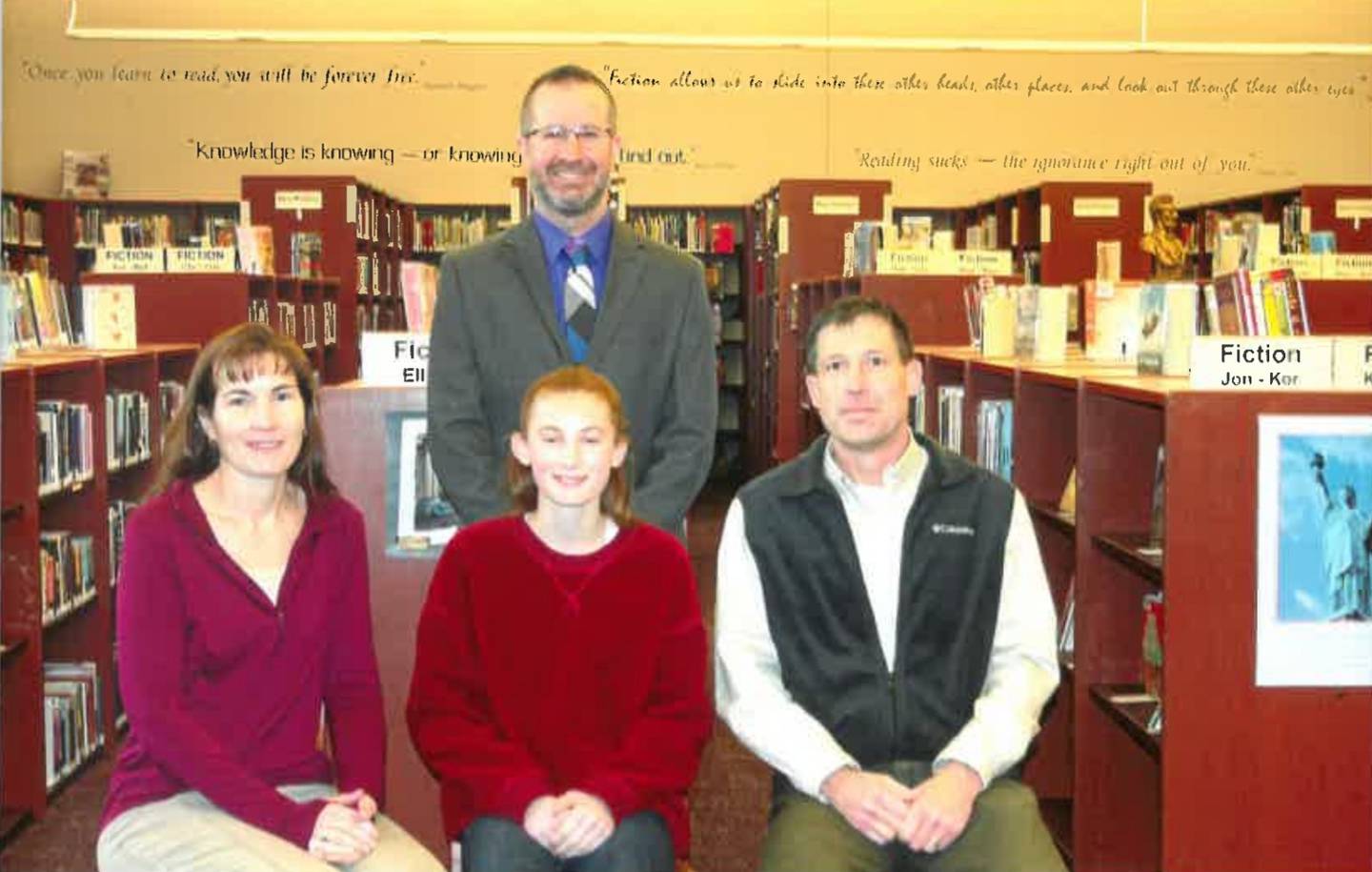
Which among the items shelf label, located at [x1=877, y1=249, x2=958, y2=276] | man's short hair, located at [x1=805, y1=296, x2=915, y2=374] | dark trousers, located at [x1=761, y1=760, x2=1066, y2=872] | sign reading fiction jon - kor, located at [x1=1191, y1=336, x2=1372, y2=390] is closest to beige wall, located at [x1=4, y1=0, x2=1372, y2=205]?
shelf label, located at [x1=877, y1=249, x2=958, y2=276]

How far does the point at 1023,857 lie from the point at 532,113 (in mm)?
1528

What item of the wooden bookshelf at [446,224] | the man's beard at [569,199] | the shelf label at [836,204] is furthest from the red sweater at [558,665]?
the wooden bookshelf at [446,224]

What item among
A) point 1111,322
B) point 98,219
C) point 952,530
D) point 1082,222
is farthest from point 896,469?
point 98,219

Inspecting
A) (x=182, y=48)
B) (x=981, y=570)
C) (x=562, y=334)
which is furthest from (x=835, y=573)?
(x=182, y=48)

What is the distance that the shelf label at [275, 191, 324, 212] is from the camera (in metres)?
11.4

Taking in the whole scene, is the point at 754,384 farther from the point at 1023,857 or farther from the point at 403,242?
the point at 1023,857

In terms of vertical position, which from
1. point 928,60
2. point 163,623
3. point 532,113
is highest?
point 928,60

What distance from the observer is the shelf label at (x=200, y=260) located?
292 inches

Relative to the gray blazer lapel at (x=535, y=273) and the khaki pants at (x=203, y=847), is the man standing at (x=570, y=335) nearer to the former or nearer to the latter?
the gray blazer lapel at (x=535, y=273)

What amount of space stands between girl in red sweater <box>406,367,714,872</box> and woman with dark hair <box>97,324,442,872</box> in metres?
0.15

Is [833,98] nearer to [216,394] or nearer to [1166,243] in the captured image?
[1166,243]

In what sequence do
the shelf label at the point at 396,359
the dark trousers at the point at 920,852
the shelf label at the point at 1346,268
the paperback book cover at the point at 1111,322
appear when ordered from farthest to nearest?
the shelf label at the point at 1346,268
the paperback book cover at the point at 1111,322
the shelf label at the point at 396,359
the dark trousers at the point at 920,852

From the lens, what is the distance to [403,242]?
13.4 metres

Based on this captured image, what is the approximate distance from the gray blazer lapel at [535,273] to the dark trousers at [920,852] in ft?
3.43
